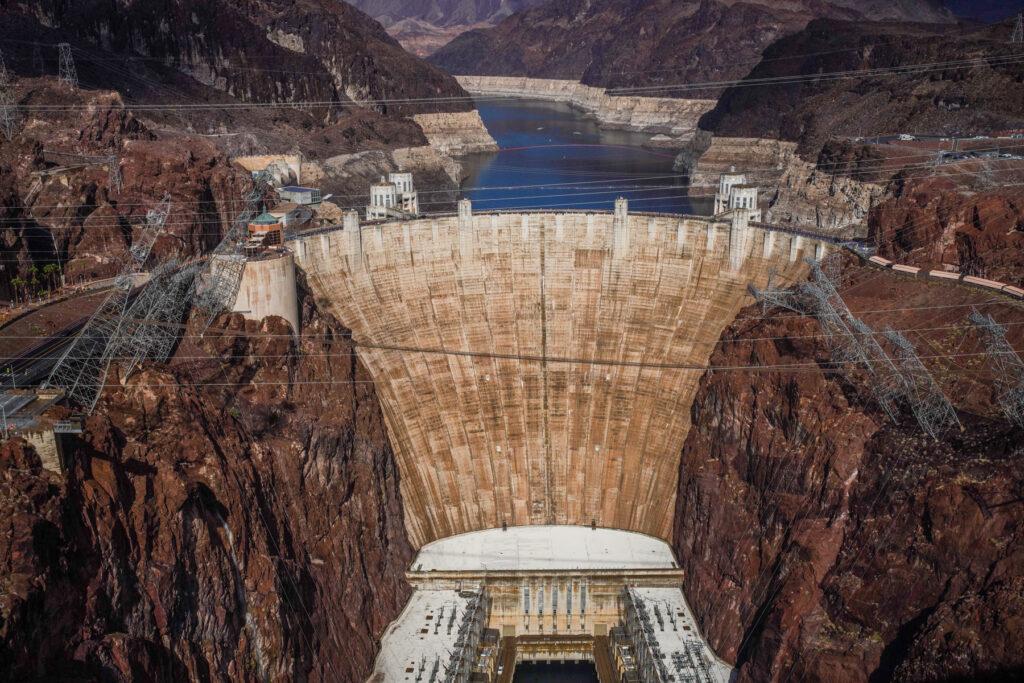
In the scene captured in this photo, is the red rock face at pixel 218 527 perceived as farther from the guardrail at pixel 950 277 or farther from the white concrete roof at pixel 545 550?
the guardrail at pixel 950 277

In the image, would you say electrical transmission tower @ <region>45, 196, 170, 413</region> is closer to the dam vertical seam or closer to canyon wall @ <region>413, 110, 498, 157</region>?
the dam vertical seam

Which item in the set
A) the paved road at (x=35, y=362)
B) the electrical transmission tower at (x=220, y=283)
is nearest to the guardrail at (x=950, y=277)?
the electrical transmission tower at (x=220, y=283)

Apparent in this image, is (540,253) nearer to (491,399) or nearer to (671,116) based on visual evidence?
(491,399)

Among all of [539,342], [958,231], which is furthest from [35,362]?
[958,231]

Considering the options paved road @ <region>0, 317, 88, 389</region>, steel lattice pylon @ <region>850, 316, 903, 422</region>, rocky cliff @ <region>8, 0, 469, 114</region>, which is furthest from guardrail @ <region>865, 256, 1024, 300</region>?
rocky cliff @ <region>8, 0, 469, 114</region>

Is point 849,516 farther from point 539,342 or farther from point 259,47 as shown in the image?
point 259,47

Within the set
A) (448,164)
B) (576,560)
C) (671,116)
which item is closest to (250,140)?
(448,164)
